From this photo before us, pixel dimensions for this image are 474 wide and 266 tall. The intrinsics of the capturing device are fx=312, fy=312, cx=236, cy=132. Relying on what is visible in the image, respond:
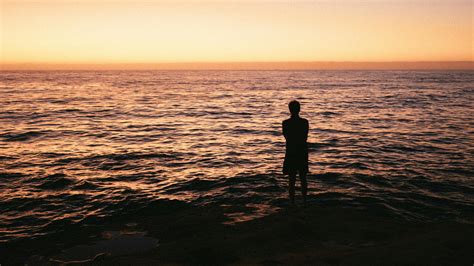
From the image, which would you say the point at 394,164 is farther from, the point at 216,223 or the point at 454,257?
the point at 216,223

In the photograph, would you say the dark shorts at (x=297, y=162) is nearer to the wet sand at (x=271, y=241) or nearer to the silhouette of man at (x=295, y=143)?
the silhouette of man at (x=295, y=143)

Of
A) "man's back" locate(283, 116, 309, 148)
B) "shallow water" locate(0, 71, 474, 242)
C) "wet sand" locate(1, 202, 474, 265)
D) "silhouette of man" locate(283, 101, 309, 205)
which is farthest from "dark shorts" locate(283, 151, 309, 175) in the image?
"shallow water" locate(0, 71, 474, 242)

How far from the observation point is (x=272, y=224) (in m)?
6.76

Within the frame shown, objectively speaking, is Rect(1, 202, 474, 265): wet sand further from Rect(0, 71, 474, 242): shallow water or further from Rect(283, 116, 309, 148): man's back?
Rect(283, 116, 309, 148): man's back

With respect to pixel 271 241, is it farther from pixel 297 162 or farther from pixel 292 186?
pixel 297 162

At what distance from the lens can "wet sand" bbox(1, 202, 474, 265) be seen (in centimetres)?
525

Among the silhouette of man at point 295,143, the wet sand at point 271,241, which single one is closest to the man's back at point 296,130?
the silhouette of man at point 295,143

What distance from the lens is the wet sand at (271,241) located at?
525cm

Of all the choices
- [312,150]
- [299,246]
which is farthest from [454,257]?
[312,150]

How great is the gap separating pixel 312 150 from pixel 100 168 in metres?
9.28

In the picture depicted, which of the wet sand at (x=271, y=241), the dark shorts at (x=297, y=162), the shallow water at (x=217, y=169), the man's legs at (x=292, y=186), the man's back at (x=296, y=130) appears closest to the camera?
the wet sand at (x=271, y=241)

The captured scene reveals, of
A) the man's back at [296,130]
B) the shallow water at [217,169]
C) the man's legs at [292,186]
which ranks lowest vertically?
the shallow water at [217,169]

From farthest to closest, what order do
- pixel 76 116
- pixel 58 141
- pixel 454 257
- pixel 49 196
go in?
1. pixel 76 116
2. pixel 58 141
3. pixel 49 196
4. pixel 454 257

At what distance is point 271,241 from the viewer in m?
5.99
